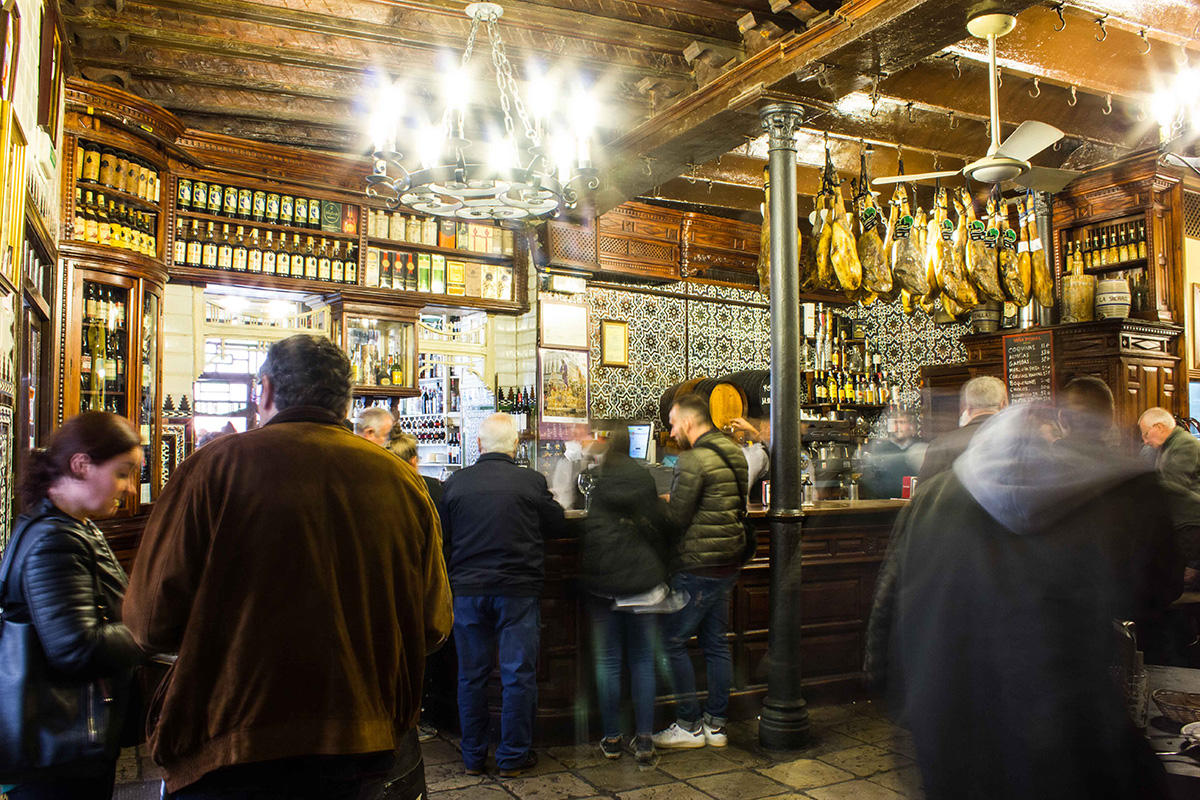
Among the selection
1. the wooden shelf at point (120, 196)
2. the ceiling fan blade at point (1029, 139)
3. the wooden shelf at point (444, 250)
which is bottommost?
the ceiling fan blade at point (1029, 139)

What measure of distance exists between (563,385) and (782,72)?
12.2 ft

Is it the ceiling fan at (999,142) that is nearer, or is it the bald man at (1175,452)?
the ceiling fan at (999,142)

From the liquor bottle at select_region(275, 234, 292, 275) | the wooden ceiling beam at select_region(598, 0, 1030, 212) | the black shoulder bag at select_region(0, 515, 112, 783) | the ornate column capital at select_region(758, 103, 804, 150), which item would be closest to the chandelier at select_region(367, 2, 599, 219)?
the wooden ceiling beam at select_region(598, 0, 1030, 212)

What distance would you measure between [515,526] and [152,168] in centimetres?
401

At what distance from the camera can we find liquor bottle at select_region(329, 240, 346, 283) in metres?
6.68

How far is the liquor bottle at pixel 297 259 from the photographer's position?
6.53 meters

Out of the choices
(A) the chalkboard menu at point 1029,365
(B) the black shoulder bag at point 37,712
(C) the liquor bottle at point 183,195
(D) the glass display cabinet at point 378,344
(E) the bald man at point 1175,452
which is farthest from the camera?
(A) the chalkboard menu at point 1029,365

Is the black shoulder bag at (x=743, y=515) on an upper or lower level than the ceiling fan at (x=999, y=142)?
lower

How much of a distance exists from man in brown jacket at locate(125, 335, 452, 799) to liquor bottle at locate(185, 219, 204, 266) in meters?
4.85

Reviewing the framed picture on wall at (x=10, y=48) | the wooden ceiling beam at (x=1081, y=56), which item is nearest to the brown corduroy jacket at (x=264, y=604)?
the framed picture on wall at (x=10, y=48)

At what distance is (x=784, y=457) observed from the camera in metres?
4.50

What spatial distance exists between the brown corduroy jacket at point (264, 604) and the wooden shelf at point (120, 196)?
4.48 metres

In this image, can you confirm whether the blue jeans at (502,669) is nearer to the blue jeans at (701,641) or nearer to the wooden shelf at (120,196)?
the blue jeans at (701,641)

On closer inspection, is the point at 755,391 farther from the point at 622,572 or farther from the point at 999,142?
the point at 622,572
